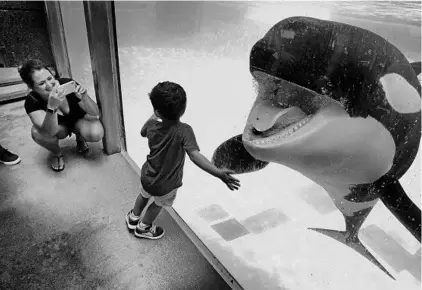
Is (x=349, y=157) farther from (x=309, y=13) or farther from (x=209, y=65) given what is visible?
(x=209, y=65)

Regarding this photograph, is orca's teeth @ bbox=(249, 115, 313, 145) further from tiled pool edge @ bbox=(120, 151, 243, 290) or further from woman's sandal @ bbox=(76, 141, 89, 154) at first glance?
woman's sandal @ bbox=(76, 141, 89, 154)

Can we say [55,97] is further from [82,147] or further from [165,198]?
[165,198]

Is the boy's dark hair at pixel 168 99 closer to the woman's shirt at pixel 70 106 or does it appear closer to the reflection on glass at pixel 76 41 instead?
the woman's shirt at pixel 70 106

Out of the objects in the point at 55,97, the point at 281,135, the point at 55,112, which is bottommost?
the point at 55,112

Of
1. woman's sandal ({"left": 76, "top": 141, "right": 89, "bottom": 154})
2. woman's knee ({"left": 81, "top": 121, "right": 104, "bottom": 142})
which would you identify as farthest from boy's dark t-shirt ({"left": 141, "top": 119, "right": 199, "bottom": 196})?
woman's sandal ({"left": 76, "top": 141, "right": 89, "bottom": 154})

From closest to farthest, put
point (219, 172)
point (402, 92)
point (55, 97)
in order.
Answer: point (402, 92), point (219, 172), point (55, 97)

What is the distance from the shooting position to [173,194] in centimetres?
151

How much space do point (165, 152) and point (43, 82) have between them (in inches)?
42.6

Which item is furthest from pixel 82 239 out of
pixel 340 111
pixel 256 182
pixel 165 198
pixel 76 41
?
pixel 76 41

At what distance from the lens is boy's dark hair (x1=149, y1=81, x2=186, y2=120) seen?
45.7 inches

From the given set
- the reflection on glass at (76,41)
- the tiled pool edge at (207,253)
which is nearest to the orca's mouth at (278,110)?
the tiled pool edge at (207,253)

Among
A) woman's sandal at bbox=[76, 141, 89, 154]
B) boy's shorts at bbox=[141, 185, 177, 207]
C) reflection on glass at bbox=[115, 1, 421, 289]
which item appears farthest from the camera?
woman's sandal at bbox=[76, 141, 89, 154]

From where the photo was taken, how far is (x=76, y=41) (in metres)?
3.18

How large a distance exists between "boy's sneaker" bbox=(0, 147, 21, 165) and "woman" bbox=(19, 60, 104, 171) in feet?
0.81
